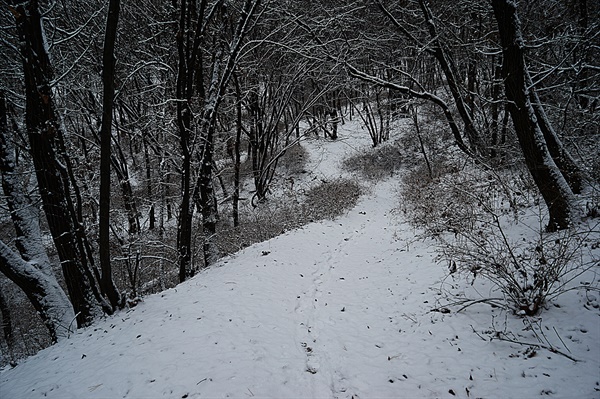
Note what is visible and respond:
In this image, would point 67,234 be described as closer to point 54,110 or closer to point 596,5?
point 54,110

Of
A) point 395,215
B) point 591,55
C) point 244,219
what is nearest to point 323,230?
point 395,215

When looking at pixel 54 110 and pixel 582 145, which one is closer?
pixel 54 110

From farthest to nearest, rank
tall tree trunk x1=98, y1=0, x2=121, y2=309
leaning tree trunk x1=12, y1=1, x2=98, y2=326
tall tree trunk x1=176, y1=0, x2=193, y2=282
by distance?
tall tree trunk x1=176, y1=0, x2=193, y2=282 < leaning tree trunk x1=12, y1=1, x2=98, y2=326 < tall tree trunk x1=98, y1=0, x2=121, y2=309

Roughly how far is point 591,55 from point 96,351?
47.2ft

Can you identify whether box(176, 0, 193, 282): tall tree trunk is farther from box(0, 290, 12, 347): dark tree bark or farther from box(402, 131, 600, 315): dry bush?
box(0, 290, 12, 347): dark tree bark

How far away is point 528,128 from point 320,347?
524cm

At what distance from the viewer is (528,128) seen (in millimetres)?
5066

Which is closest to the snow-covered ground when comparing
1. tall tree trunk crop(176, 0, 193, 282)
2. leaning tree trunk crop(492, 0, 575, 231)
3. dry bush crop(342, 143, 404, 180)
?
tall tree trunk crop(176, 0, 193, 282)

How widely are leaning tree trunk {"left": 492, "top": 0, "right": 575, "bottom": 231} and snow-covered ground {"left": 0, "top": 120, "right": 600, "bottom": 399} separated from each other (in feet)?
6.96

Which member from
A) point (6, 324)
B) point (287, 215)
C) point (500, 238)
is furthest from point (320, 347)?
point (6, 324)

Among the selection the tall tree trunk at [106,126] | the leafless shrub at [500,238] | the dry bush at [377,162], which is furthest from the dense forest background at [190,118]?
the dry bush at [377,162]

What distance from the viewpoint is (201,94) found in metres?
8.66

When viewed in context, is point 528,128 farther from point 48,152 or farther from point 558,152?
point 48,152

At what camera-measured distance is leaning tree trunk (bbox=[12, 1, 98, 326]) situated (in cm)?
444
